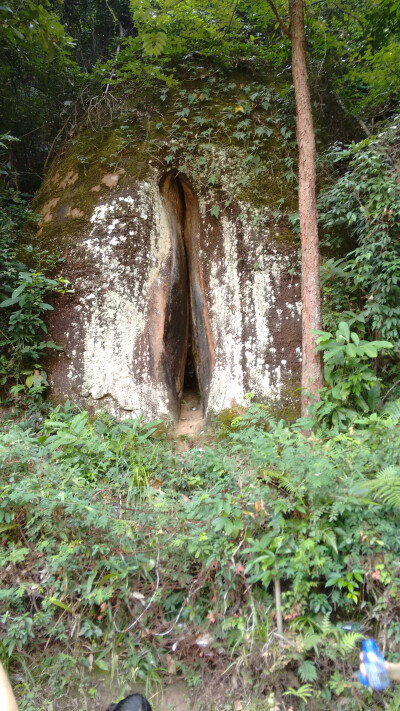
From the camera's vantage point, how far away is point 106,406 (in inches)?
260

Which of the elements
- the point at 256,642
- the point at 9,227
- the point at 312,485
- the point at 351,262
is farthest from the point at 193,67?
the point at 256,642

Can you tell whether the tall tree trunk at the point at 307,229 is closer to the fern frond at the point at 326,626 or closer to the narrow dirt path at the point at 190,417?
the narrow dirt path at the point at 190,417

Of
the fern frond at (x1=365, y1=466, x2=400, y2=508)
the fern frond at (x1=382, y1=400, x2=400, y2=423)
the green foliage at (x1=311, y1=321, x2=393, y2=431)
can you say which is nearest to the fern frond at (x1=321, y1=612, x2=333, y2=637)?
the fern frond at (x1=365, y1=466, x2=400, y2=508)

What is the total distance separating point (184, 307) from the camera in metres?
7.64

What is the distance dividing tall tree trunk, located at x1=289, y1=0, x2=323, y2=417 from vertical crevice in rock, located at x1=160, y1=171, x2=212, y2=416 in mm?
1820

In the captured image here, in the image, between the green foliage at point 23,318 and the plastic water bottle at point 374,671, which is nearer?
the plastic water bottle at point 374,671

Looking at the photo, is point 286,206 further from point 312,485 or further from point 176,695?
point 176,695

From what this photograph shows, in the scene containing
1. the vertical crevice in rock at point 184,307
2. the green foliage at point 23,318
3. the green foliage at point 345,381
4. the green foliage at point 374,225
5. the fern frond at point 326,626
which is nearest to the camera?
the fern frond at point 326,626

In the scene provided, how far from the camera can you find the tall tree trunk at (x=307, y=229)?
5621 millimetres

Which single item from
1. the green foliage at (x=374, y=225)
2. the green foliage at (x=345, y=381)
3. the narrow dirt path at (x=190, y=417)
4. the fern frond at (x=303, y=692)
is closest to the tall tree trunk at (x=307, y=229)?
the green foliage at (x=345, y=381)

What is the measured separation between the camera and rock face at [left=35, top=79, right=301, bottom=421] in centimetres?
665

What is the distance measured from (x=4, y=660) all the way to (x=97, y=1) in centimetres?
1296

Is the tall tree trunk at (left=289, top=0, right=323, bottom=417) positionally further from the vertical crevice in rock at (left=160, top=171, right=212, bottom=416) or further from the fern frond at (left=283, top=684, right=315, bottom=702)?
the fern frond at (left=283, top=684, right=315, bottom=702)

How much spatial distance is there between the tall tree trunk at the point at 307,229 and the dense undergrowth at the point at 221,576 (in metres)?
1.32
